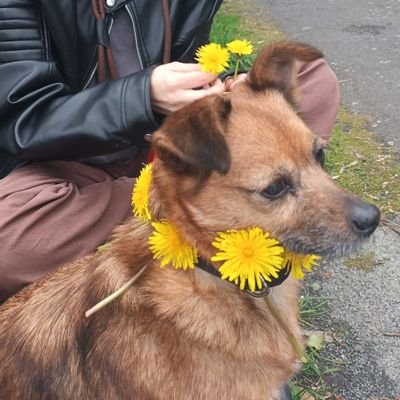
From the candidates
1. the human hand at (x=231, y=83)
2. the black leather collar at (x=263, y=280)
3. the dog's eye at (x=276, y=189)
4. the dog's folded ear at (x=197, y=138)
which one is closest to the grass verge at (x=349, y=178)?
the black leather collar at (x=263, y=280)

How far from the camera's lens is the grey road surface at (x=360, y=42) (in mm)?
5180

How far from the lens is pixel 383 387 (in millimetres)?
2768

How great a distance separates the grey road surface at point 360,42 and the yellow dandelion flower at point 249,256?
278 centimetres

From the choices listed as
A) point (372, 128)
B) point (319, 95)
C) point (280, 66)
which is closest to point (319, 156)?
point (280, 66)

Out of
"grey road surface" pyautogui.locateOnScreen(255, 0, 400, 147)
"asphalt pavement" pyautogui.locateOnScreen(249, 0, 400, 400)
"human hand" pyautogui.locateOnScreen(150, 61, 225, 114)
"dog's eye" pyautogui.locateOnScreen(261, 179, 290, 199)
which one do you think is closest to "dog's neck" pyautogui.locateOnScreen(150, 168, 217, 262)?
"dog's eye" pyautogui.locateOnScreen(261, 179, 290, 199)

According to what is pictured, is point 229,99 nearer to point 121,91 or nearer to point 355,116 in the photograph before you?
point 121,91

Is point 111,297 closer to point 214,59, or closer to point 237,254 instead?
point 237,254

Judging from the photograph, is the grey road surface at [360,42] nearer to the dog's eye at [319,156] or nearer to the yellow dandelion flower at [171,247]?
the dog's eye at [319,156]

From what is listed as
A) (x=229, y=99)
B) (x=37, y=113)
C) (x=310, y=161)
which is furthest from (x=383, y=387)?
(x=37, y=113)

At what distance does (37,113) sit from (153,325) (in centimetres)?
114

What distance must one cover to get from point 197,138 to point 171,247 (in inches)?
17.0

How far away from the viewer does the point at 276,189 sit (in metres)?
2.03

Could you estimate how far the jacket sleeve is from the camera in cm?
262

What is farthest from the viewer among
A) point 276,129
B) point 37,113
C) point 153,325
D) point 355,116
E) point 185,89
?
point 355,116
